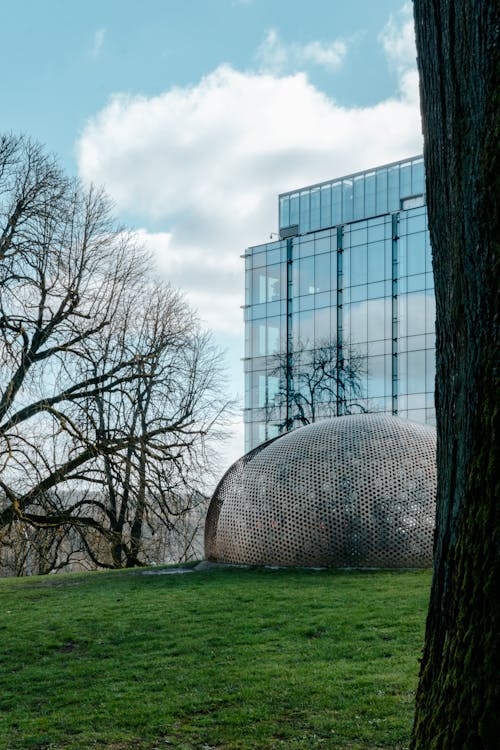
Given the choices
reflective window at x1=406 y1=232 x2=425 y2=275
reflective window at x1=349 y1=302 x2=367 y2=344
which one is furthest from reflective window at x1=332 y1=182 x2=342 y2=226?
reflective window at x1=406 y1=232 x2=425 y2=275

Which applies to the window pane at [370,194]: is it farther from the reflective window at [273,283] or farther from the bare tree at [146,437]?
the bare tree at [146,437]

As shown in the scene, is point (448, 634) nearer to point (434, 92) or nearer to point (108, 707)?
point (434, 92)

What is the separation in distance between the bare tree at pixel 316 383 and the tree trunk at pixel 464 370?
42.7 m

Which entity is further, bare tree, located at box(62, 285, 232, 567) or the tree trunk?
bare tree, located at box(62, 285, 232, 567)

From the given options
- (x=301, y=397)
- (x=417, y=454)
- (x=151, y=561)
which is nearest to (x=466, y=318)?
(x=417, y=454)

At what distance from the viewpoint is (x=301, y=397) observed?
161ft

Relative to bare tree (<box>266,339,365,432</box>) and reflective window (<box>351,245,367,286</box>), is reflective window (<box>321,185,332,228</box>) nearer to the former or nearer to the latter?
reflective window (<box>351,245,367,286</box>)

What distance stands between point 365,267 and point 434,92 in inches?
1819

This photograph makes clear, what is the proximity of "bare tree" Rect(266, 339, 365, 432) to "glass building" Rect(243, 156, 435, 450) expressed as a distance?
6 cm

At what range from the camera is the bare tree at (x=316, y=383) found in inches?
1892

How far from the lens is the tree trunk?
3.40 meters

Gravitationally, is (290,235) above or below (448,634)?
above

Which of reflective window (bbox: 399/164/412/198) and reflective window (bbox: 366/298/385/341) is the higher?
reflective window (bbox: 399/164/412/198)

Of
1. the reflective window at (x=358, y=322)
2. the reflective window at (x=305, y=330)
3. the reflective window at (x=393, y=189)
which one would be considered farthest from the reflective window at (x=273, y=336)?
the reflective window at (x=393, y=189)
